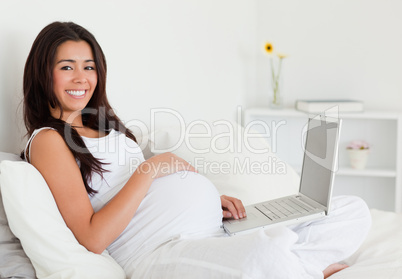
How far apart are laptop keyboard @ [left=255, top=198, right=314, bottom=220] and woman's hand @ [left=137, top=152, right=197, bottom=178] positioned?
249 millimetres

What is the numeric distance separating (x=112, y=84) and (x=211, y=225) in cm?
71

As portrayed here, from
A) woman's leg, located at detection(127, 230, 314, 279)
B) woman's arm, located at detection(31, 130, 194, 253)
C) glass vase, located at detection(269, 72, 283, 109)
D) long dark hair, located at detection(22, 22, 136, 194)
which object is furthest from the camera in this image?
glass vase, located at detection(269, 72, 283, 109)

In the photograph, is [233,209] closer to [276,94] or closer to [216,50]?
[216,50]

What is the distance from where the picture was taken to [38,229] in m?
0.95

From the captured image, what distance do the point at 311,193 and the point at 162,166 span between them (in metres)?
0.46

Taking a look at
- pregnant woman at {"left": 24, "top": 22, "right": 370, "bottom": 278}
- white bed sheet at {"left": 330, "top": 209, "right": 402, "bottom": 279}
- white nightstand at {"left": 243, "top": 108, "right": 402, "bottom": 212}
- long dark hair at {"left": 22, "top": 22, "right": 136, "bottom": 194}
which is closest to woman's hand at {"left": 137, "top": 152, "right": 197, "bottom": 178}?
pregnant woman at {"left": 24, "top": 22, "right": 370, "bottom": 278}

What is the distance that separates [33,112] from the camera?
1.22 metres

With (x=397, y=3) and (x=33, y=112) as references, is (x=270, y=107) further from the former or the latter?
(x=33, y=112)

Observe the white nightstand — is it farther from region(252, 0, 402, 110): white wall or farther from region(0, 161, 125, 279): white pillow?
region(0, 161, 125, 279): white pillow

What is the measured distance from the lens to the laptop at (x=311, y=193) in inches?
49.2

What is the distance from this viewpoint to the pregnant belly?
3.81 feet

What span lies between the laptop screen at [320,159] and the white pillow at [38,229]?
2.15ft

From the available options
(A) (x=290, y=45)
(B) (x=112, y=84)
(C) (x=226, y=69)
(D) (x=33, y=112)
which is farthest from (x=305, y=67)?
(D) (x=33, y=112)

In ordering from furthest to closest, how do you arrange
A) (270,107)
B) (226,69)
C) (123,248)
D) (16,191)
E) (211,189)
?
(270,107) < (226,69) < (211,189) < (123,248) < (16,191)
